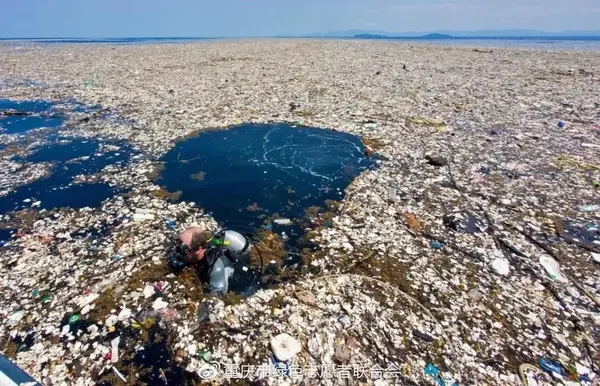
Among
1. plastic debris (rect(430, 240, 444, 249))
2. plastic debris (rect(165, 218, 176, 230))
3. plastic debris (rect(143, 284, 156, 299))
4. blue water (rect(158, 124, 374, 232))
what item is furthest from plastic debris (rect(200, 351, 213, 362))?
plastic debris (rect(430, 240, 444, 249))

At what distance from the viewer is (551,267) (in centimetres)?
553

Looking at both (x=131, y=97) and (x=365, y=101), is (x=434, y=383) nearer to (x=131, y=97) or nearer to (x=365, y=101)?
(x=365, y=101)

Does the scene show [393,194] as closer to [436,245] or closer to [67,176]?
[436,245]

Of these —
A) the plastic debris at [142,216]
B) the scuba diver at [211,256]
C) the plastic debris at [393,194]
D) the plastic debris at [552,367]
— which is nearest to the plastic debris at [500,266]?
the plastic debris at [552,367]

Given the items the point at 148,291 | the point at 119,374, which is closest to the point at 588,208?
the point at 148,291

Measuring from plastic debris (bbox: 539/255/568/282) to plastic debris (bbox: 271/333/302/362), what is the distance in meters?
4.48

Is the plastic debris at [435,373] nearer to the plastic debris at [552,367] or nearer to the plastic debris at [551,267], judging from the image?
the plastic debris at [552,367]

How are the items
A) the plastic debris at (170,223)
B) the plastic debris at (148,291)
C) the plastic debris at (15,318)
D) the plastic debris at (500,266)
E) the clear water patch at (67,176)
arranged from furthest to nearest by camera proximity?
1. the clear water patch at (67,176)
2. the plastic debris at (170,223)
3. the plastic debris at (500,266)
4. the plastic debris at (148,291)
5. the plastic debris at (15,318)

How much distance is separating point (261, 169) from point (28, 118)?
40.5 ft

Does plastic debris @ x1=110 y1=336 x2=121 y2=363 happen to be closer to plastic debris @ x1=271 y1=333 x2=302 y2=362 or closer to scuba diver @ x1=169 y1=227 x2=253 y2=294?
scuba diver @ x1=169 y1=227 x2=253 y2=294

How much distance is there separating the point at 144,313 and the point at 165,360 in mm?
935

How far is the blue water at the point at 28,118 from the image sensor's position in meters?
13.0

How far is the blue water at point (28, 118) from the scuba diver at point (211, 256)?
11826 mm

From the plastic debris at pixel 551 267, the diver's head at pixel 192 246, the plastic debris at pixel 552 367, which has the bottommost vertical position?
the plastic debris at pixel 552 367
